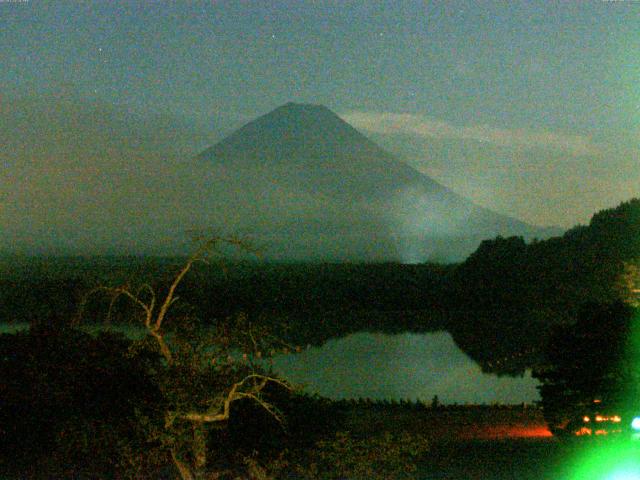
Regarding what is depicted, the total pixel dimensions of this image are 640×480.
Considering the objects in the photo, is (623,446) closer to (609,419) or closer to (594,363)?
(609,419)

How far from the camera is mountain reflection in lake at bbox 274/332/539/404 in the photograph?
59.8 feet

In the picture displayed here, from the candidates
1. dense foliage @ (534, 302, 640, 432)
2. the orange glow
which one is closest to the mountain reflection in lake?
dense foliage @ (534, 302, 640, 432)

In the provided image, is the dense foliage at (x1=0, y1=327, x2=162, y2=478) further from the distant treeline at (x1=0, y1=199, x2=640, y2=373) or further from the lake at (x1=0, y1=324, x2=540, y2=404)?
the distant treeline at (x1=0, y1=199, x2=640, y2=373)

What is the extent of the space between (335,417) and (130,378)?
2.08 metres

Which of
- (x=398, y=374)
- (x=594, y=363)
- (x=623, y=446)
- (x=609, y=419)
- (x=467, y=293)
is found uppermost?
(x=594, y=363)

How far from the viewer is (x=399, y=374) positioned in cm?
2184

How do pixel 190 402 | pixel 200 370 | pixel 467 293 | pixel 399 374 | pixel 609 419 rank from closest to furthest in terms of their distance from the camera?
pixel 190 402 < pixel 200 370 < pixel 609 419 < pixel 399 374 < pixel 467 293

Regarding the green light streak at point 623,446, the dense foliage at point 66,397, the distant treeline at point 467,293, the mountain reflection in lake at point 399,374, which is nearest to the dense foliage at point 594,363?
the green light streak at point 623,446

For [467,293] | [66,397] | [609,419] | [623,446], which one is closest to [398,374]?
[609,419]

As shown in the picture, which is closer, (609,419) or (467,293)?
(609,419)

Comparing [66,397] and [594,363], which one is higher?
[594,363]

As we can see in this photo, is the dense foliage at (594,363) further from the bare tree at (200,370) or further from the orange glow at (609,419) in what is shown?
the bare tree at (200,370)

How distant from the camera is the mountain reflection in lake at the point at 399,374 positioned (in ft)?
59.8

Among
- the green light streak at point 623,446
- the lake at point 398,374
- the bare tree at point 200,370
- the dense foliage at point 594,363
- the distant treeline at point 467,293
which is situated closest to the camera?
the bare tree at point 200,370
